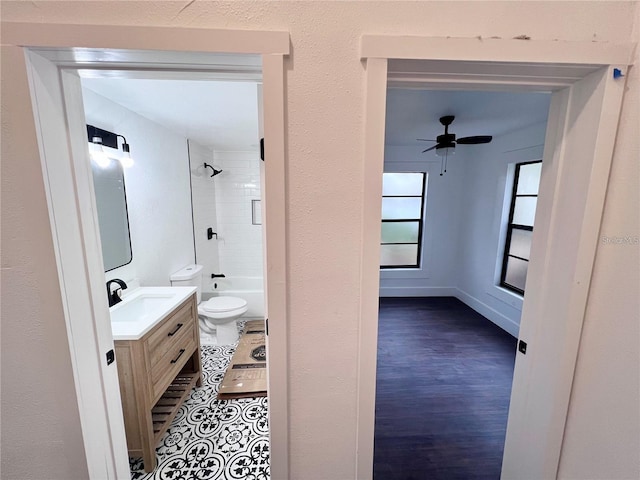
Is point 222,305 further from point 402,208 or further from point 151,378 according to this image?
point 402,208

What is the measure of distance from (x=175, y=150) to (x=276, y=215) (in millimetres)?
2442

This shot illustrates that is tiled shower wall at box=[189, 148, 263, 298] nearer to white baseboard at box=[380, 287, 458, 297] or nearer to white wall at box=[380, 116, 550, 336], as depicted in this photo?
white wall at box=[380, 116, 550, 336]

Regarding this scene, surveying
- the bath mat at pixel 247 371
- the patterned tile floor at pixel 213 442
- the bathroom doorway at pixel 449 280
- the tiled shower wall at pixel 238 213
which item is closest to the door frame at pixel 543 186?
the bathroom doorway at pixel 449 280

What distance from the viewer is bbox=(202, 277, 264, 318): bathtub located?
3293 millimetres

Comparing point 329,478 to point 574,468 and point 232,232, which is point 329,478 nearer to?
point 574,468

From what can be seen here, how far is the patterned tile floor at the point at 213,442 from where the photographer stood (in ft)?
4.74

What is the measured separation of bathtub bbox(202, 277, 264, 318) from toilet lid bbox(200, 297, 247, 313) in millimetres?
526

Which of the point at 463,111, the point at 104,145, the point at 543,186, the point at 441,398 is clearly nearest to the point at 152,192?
the point at 104,145

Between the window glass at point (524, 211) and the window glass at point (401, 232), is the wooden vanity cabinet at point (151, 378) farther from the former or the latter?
the window glass at point (524, 211)

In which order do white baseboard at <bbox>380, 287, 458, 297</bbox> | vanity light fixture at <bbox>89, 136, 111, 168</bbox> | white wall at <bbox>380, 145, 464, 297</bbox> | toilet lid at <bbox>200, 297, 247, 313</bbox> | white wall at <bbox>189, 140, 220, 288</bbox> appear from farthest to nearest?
1. white baseboard at <bbox>380, 287, 458, 297</bbox>
2. white wall at <bbox>380, 145, 464, 297</bbox>
3. white wall at <bbox>189, 140, 220, 288</bbox>
4. toilet lid at <bbox>200, 297, 247, 313</bbox>
5. vanity light fixture at <bbox>89, 136, 111, 168</bbox>

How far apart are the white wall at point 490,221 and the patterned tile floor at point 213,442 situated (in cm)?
298

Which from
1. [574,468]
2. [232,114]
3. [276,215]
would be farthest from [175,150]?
[574,468]

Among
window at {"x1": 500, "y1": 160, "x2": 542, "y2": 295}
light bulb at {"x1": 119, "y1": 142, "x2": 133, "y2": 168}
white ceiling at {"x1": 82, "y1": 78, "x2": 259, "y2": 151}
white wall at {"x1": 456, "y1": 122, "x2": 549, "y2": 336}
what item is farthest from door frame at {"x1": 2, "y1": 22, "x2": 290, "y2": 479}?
window at {"x1": 500, "y1": 160, "x2": 542, "y2": 295}

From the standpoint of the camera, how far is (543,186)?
3.24 ft
